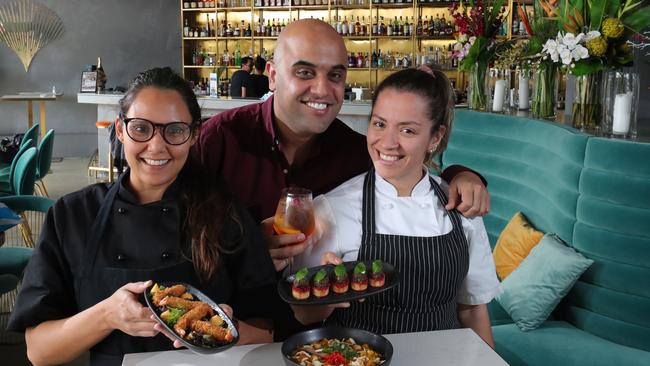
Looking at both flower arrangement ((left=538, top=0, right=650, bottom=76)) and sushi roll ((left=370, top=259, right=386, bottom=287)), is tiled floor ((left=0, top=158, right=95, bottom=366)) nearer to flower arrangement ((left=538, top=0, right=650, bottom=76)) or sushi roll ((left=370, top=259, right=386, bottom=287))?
sushi roll ((left=370, top=259, right=386, bottom=287))

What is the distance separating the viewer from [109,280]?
1.69 m

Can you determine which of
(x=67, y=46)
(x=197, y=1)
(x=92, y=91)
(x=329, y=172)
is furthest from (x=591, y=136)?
(x=67, y=46)

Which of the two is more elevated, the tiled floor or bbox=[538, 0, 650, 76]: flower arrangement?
bbox=[538, 0, 650, 76]: flower arrangement

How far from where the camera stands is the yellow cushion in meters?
3.58

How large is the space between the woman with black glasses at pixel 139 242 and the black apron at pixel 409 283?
1.06 feet

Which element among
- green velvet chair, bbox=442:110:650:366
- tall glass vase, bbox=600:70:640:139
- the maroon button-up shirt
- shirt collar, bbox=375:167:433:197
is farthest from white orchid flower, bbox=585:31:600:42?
shirt collar, bbox=375:167:433:197

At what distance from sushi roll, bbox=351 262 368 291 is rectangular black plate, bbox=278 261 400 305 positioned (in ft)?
0.04

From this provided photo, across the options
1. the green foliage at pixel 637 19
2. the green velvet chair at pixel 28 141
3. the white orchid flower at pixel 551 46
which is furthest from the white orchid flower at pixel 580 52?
the green velvet chair at pixel 28 141

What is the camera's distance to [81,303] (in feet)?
5.61

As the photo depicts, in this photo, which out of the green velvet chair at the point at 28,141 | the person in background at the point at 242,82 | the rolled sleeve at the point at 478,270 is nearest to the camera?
the rolled sleeve at the point at 478,270

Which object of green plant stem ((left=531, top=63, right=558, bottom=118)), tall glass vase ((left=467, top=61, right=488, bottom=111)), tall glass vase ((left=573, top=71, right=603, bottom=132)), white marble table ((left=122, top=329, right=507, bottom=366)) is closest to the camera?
white marble table ((left=122, top=329, right=507, bottom=366))

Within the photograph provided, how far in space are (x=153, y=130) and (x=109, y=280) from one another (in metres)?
0.40

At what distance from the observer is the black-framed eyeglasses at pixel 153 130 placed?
169 cm

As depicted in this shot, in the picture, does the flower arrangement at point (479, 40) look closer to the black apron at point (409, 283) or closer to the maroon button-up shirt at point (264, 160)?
the maroon button-up shirt at point (264, 160)
